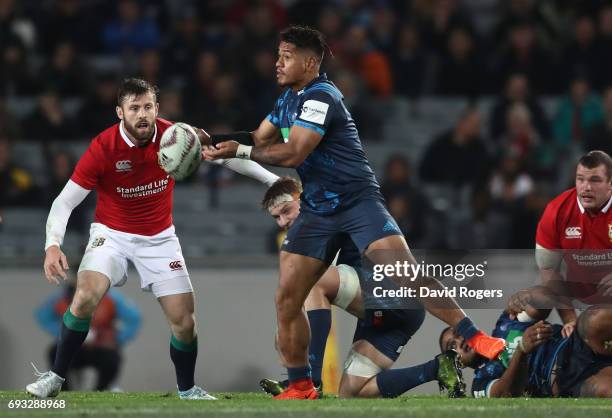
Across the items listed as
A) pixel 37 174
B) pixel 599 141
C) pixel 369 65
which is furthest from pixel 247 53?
pixel 599 141

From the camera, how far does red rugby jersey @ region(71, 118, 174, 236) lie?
29.1 feet

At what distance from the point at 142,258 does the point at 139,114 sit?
916mm

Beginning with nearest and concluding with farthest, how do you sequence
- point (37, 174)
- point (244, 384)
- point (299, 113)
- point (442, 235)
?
point (299, 113) < point (244, 384) < point (442, 235) < point (37, 174)

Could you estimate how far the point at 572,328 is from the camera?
8.89 metres

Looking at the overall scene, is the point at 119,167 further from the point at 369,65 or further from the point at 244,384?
the point at 369,65

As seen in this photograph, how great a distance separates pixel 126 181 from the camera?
9000 mm

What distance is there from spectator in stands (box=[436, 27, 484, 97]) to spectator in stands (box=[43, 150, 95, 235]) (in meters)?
4.09

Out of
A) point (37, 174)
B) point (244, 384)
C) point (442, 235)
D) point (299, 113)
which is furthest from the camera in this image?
point (37, 174)

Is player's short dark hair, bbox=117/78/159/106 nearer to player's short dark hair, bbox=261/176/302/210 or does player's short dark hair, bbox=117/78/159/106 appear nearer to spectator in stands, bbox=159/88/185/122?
player's short dark hair, bbox=261/176/302/210

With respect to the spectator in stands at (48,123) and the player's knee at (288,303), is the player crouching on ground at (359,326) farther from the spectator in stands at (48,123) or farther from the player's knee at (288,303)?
the spectator in stands at (48,123)

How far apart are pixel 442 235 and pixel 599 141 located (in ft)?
6.12

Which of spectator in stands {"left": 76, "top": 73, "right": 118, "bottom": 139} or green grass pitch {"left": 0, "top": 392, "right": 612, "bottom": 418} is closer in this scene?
green grass pitch {"left": 0, "top": 392, "right": 612, "bottom": 418}

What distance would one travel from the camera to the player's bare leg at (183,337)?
8922 mm

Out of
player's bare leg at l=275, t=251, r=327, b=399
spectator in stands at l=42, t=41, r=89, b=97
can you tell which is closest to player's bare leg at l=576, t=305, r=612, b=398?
player's bare leg at l=275, t=251, r=327, b=399
